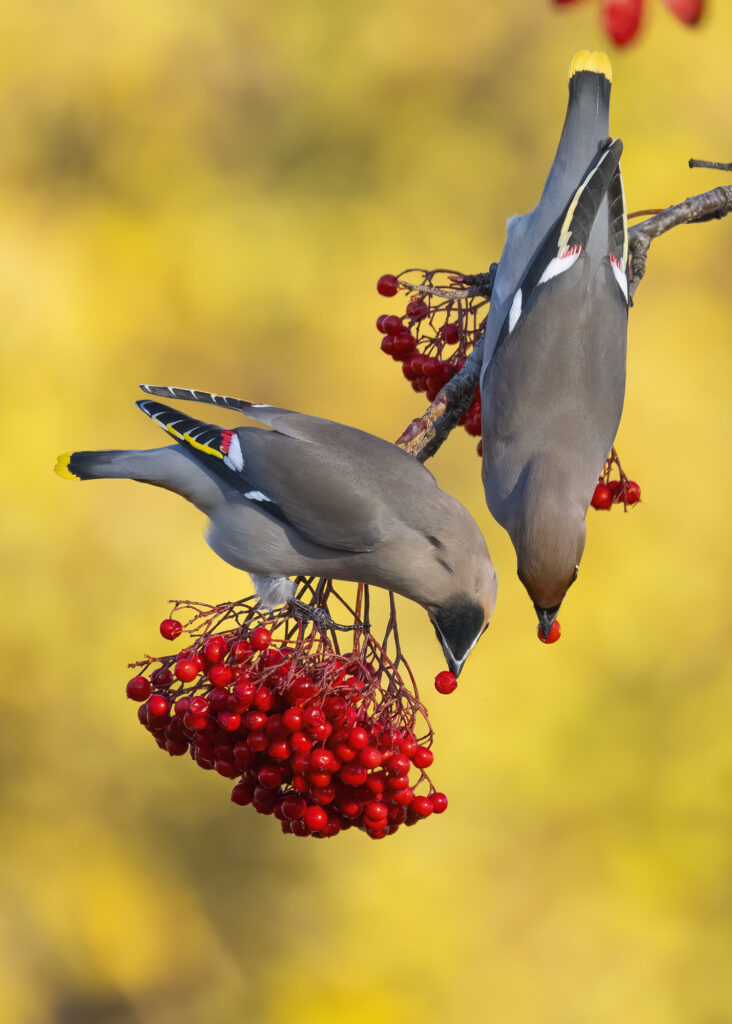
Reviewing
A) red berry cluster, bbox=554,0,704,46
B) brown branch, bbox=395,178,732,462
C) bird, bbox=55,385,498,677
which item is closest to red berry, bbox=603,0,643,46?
red berry cluster, bbox=554,0,704,46

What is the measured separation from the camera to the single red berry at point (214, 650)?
2.03 meters

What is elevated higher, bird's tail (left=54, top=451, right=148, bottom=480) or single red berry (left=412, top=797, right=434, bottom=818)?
bird's tail (left=54, top=451, right=148, bottom=480)

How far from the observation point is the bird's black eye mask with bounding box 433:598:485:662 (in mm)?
2084

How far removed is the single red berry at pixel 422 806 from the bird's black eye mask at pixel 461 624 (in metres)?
0.26

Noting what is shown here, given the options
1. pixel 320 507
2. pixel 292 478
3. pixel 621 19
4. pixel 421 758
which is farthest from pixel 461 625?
pixel 621 19

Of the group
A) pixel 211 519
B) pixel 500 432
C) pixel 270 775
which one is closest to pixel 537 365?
pixel 500 432

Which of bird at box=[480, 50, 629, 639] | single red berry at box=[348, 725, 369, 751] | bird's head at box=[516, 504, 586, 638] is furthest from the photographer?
bird at box=[480, 50, 629, 639]

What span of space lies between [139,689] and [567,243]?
4.14 ft

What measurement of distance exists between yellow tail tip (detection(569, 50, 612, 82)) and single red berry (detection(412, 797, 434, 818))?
1653 mm

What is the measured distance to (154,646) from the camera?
5.27 m

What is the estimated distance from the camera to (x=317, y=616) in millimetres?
2094

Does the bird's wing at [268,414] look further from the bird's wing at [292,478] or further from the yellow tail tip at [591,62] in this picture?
the yellow tail tip at [591,62]

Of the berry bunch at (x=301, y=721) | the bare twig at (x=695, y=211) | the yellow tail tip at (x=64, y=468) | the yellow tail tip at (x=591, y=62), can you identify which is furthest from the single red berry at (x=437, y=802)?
the yellow tail tip at (x=591, y=62)

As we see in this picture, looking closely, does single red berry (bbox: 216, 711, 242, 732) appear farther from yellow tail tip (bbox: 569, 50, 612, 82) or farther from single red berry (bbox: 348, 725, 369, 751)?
yellow tail tip (bbox: 569, 50, 612, 82)
